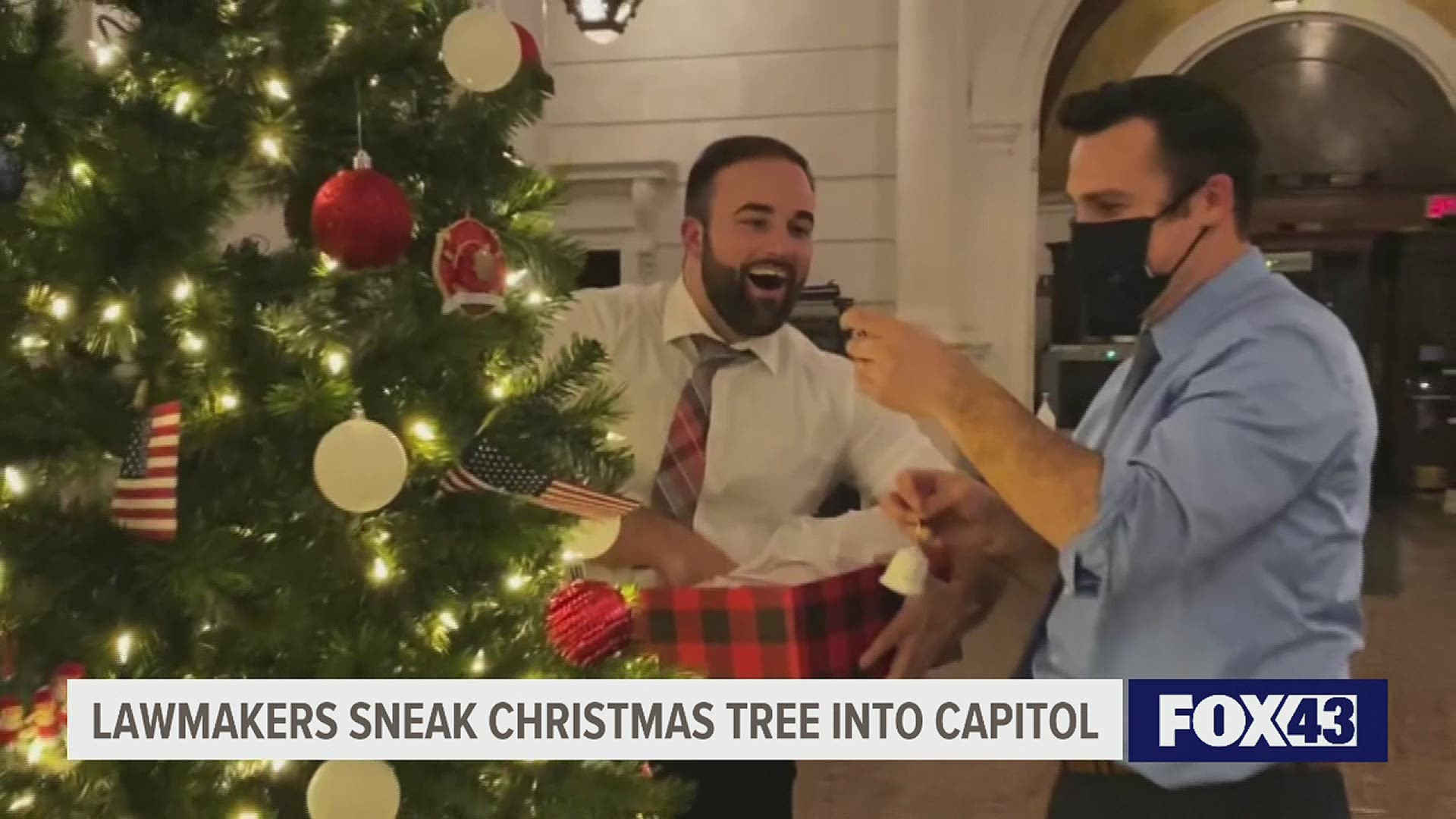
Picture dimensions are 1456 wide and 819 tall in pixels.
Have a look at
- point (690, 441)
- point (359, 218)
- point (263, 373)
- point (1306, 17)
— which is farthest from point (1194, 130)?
point (1306, 17)

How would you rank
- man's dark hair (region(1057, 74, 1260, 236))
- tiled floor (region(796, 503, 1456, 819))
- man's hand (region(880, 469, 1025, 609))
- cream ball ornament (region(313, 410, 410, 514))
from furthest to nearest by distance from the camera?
tiled floor (region(796, 503, 1456, 819)) → man's hand (region(880, 469, 1025, 609)) → man's dark hair (region(1057, 74, 1260, 236)) → cream ball ornament (region(313, 410, 410, 514))

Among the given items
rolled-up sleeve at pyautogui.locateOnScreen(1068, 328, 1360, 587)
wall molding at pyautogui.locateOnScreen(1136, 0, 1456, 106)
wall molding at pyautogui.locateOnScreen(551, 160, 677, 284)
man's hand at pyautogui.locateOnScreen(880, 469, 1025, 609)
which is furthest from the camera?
wall molding at pyautogui.locateOnScreen(1136, 0, 1456, 106)

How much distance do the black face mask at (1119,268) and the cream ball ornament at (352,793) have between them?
90 centimetres

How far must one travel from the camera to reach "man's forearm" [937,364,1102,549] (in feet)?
4.03

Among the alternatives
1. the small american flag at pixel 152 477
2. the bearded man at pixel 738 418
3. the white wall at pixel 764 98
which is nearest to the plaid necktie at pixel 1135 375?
the bearded man at pixel 738 418

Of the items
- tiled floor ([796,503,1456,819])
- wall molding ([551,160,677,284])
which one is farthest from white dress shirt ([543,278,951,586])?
wall molding ([551,160,677,284])

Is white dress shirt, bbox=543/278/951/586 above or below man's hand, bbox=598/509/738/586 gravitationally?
above

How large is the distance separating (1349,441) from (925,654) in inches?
23.3

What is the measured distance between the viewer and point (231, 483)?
1.15 metres

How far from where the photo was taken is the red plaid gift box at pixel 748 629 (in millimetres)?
1524

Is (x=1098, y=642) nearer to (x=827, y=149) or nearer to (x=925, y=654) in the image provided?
→ (x=925, y=654)

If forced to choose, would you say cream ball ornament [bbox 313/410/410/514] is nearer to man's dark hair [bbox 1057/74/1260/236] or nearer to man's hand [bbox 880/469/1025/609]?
man's hand [bbox 880/469/1025/609]

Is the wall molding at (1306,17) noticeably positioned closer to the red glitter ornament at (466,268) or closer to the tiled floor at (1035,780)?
the tiled floor at (1035,780)

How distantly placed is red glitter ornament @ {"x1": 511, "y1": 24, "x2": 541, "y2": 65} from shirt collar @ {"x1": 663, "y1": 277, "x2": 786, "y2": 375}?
1.49 ft
